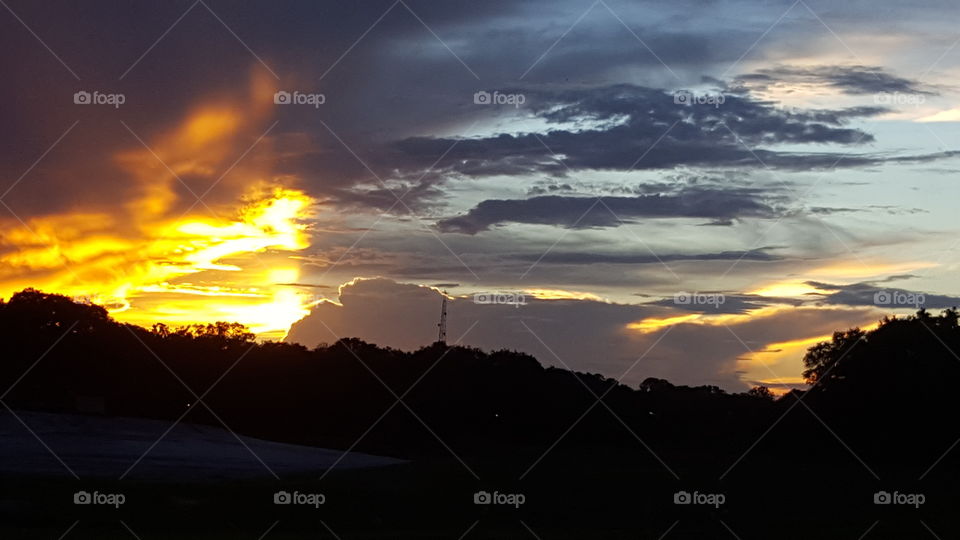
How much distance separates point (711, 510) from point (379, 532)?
13335 millimetres

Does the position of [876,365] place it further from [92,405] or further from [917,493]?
[92,405]
